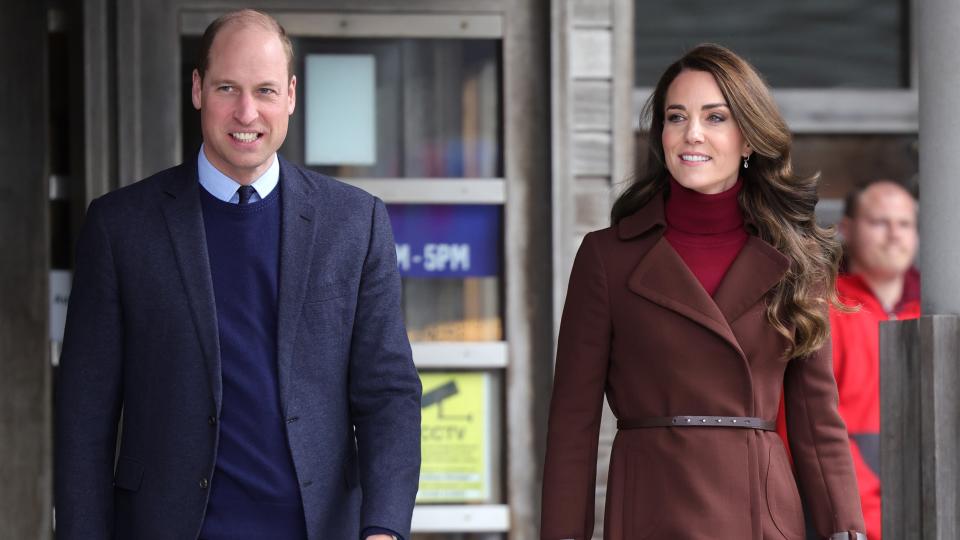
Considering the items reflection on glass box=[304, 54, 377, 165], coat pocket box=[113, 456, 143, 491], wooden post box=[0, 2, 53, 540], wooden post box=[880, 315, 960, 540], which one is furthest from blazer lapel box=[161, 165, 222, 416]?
reflection on glass box=[304, 54, 377, 165]

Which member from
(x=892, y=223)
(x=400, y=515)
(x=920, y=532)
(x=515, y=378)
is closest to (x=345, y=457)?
(x=400, y=515)

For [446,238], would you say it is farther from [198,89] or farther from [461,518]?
[198,89]

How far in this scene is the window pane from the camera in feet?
23.1

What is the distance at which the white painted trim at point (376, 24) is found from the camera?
5.77 meters

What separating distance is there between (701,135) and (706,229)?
25cm

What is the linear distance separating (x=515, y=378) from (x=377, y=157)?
3.11 feet

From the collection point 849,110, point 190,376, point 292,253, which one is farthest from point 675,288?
point 849,110

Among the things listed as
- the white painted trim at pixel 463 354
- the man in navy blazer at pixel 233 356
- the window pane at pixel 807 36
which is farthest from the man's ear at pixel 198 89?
the window pane at pixel 807 36

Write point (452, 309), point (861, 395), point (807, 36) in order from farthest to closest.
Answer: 1. point (807, 36)
2. point (452, 309)
3. point (861, 395)

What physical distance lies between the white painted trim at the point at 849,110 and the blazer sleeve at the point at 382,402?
3.53m

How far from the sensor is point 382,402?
3605mm

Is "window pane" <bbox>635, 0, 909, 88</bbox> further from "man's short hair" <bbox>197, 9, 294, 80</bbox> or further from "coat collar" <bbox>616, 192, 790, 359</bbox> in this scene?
"man's short hair" <bbox>197, 9, 294, 80</bbox>

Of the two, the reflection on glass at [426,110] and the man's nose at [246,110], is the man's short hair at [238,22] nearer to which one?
the man's nose at [246,110]

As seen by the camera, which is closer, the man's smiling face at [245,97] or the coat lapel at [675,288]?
the man's smiling face at [245,97]
